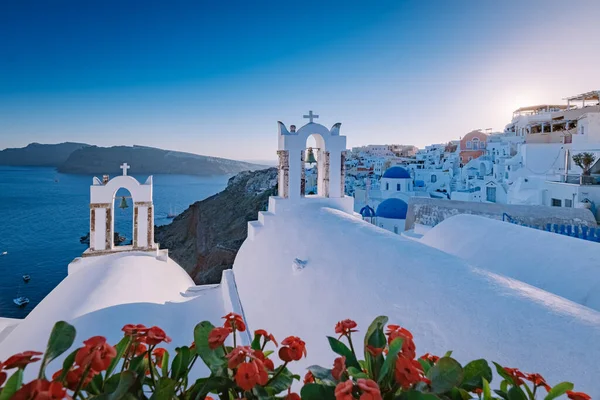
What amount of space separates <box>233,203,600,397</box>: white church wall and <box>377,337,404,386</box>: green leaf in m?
1.36

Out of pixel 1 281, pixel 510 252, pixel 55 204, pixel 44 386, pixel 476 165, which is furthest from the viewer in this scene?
pixel 55 204

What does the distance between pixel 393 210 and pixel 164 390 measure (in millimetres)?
16973

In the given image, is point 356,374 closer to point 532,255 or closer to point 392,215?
point 532,255

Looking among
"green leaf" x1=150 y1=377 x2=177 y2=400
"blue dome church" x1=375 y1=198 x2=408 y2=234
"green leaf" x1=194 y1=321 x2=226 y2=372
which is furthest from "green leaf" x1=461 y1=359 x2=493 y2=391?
"blue dome church" x1=375 y1=198 x2=408 y2=234

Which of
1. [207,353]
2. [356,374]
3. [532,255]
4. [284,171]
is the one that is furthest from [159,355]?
[284,171]

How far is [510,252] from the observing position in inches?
176

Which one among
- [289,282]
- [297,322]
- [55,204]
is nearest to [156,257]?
[289,282]

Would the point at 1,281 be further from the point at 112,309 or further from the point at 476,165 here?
the point at 476,165

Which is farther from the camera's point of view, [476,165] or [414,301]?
[476,165]

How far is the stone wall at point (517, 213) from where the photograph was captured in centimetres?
1117

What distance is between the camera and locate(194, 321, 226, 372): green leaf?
1.06 meters

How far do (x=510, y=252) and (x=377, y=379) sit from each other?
4169 millimetres

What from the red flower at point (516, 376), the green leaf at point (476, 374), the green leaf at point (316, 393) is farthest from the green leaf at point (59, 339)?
the red flower at point (516, 376)

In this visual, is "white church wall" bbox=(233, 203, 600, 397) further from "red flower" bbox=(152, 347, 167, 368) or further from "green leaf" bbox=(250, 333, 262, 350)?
"red flower" bbox=(152, 347, 167, 368)
